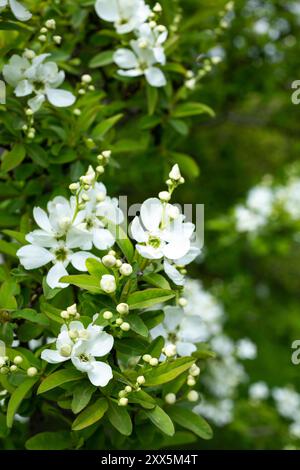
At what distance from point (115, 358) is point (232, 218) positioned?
2.00 metres

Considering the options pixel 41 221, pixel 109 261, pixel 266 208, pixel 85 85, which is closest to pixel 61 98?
pixel 85 85

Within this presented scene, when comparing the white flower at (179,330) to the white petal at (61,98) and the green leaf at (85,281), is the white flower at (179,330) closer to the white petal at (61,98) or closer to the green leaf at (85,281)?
the green leaf at (85,281)

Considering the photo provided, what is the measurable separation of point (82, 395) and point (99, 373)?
9cm

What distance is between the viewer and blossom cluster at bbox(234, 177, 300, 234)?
327cm

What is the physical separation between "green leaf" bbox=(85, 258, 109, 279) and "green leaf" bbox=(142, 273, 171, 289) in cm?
11

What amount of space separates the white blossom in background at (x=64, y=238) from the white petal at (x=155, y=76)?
621 millimetres

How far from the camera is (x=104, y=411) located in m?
1.47

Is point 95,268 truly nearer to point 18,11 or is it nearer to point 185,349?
point 185,349

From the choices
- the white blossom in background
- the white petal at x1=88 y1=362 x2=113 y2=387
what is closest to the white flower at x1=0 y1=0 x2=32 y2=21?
the white blossom in background

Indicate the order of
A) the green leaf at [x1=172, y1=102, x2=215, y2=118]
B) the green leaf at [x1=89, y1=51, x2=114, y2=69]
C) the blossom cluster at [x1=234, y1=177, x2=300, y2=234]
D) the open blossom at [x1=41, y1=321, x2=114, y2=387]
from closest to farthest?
the open blossom at [x1=41, y1=321, x2=114, y2=387], the green leaf at [x1=89, y1=51, x2=114, y2=69], the green leaf at [x1=172, y1=102, x2=215, y2=118], the blossom cluster at [x1=234, y1=177, x2=300, y2=234]

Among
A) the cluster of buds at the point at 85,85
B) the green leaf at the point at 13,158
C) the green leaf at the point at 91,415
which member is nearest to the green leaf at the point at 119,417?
the green leaf at the point at 91,415

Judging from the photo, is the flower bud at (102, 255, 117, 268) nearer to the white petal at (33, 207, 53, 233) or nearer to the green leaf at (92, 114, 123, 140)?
the white petal at (33, 207, 53, 233)

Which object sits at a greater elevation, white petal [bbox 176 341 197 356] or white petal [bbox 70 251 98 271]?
white petal [bbox 70 251 98 271]

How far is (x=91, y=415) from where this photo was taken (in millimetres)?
1475
